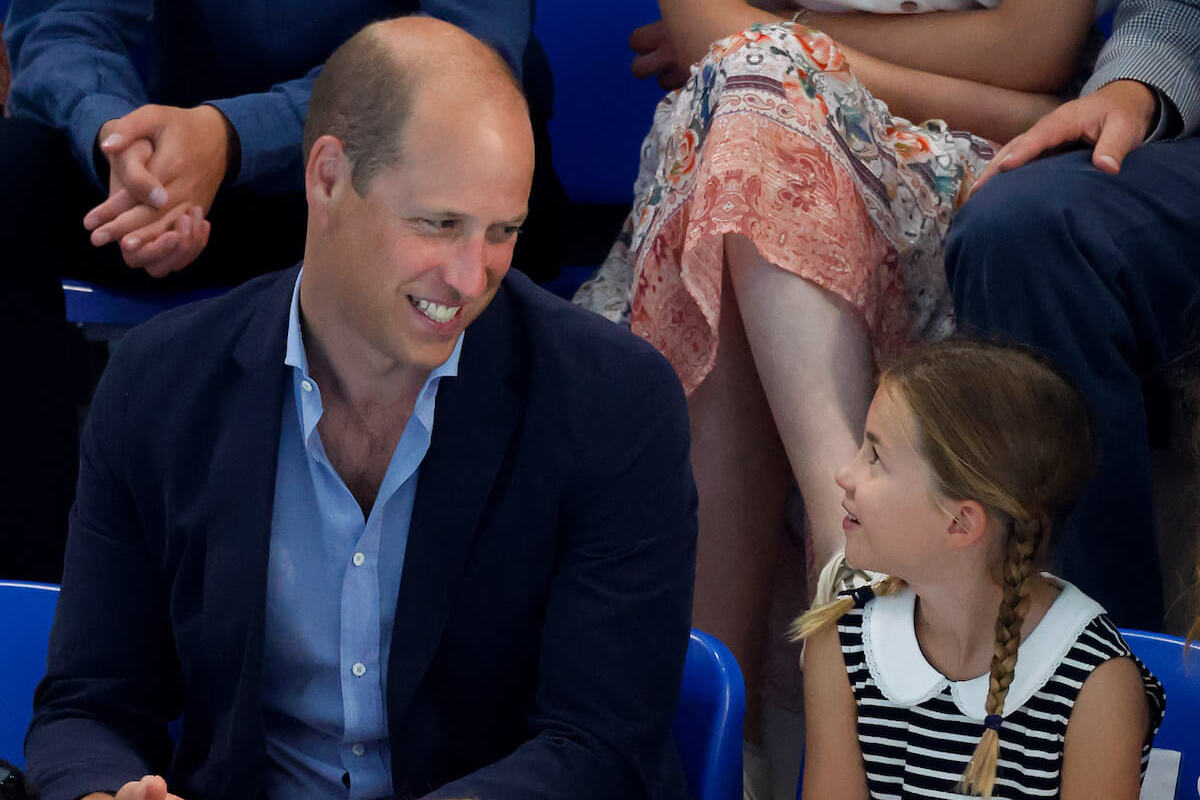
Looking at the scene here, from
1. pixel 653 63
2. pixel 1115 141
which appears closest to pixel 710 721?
pixel 1115 141

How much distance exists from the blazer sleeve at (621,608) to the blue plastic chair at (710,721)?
0.14 feet

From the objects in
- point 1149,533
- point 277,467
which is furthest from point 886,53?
point 277,467

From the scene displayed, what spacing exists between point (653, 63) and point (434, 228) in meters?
1.20

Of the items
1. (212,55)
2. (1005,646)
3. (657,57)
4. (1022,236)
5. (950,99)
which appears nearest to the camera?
(1005,646)

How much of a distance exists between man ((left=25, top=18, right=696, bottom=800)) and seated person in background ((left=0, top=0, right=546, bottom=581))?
1.84 feet

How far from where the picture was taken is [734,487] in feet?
6.18

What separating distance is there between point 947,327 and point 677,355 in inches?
13.6

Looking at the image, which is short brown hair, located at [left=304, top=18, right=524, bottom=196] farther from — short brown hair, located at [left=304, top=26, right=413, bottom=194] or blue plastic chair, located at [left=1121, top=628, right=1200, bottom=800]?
blue plastic chair, located at [left=1121, top=628, right=1200, bottom=800]

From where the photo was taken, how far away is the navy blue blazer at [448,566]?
129cm

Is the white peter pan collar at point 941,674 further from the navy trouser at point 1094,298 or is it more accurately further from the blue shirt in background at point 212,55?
the blue shirt in background at point 212,55

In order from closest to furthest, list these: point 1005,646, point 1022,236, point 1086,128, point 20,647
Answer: point 1005,646
point 20,647
point 1022,236
point 1086,128

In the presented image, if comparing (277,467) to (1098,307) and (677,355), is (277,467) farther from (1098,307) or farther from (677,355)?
(1098,307)

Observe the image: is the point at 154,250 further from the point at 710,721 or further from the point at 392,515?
the point at 710,721

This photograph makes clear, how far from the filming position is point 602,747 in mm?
1278
